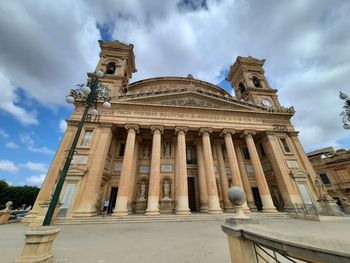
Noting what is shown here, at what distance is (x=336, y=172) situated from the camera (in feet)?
81.2

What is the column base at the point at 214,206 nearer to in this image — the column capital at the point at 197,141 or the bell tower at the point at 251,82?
the column capital at the point at 197,141

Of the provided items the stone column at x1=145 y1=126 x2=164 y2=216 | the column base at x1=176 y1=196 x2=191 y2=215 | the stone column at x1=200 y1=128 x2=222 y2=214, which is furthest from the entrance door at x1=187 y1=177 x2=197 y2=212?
the stone column at x1=145 y1=126 x2=164 y2=216

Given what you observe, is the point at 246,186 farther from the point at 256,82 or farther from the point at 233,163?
the point at 256,82

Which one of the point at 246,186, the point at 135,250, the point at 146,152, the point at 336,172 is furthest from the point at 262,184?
the point at 336,172

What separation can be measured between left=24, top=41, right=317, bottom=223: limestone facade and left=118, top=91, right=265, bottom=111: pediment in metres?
0.11

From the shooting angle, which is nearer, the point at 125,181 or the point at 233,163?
the point at 125,181

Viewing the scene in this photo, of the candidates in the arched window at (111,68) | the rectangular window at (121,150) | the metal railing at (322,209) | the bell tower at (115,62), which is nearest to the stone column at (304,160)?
the metal railing at (322,209)

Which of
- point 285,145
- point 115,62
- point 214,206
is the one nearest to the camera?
point 214,206

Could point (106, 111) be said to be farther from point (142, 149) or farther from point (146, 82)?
point (146, 82)

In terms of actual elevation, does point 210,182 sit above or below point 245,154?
below

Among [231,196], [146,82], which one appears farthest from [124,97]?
[231,196]

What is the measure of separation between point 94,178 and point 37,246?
383 inches

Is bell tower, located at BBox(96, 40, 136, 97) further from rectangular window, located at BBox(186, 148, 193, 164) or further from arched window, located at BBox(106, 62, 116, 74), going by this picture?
rectangular window, located at BBox(186, 148, 193, 164)

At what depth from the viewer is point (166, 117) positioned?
1661 centimetres
